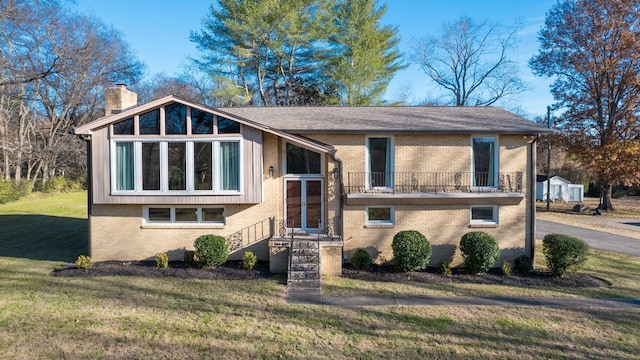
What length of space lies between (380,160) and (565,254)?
680 cm

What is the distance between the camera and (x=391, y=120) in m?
13.7

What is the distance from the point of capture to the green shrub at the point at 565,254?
11.6m

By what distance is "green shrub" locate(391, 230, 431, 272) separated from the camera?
11.6 metres

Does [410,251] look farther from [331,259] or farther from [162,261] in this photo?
[162,261]

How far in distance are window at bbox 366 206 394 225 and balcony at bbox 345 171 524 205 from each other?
503mm

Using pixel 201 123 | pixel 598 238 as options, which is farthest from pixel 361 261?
pixel 598 238

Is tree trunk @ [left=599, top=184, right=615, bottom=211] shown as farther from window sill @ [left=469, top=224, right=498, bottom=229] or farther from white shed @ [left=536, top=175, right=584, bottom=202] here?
window sill @ [left=469, top=224, right=498, bottom=229]

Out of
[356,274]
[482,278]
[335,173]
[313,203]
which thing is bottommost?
[482,278]

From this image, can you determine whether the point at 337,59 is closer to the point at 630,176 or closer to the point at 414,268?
the point at 414,268

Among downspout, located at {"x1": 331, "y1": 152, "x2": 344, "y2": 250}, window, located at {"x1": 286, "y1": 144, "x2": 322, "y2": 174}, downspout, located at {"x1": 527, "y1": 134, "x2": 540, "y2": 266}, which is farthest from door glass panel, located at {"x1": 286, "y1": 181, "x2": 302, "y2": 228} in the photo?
downspout, located at {"x1": 527, "y1": 134, "x2": 540, "y2": 266}

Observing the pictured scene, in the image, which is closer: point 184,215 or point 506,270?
point 506,270

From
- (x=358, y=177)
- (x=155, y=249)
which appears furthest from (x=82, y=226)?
(x=358, y=177)

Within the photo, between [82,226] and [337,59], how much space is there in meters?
21.9

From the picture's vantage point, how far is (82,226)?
19.7m
